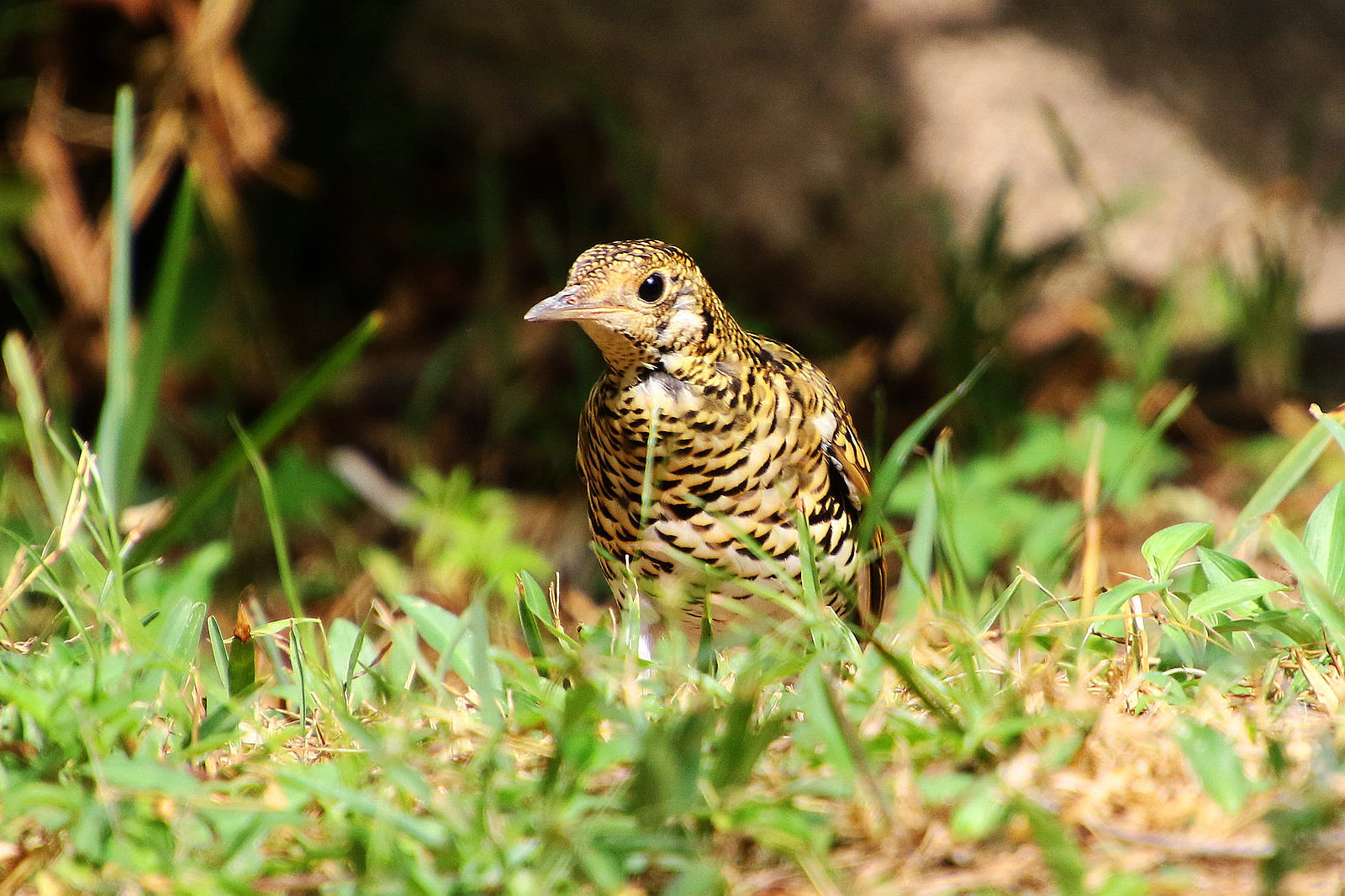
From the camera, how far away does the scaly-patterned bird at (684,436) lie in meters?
2.48

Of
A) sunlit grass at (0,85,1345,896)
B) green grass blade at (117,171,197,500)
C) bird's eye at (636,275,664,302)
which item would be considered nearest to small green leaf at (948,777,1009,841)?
sunlit grass at (0,85,1345,896)

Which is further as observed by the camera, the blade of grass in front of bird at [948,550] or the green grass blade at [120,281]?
the green grass blade at [120,281]

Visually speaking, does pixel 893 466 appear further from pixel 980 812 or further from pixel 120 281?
pixel 120 281

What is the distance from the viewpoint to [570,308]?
2.38 metres

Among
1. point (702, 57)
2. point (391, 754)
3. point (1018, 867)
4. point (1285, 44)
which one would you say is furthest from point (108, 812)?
point (1285, 44)

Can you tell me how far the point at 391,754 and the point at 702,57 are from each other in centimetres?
506

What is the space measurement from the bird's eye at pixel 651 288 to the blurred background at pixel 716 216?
2.33m

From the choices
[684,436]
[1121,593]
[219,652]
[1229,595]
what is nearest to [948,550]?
[1121,593]

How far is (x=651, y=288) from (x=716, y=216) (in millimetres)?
3647

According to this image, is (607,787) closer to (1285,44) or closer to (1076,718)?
(1076,718)

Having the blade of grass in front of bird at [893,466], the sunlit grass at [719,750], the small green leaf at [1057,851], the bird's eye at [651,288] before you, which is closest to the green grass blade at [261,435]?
the sunlit grass at [719,750]

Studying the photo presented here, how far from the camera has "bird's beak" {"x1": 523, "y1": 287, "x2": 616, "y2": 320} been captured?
7.67 ft

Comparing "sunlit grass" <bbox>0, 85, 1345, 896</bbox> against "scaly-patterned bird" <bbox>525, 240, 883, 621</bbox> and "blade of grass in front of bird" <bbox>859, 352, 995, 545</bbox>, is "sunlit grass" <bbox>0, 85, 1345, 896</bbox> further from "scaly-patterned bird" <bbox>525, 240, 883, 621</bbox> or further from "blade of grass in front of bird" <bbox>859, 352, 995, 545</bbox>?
"scaly-patterned bird" <bbox>525, 240, 883, 621</bbox>

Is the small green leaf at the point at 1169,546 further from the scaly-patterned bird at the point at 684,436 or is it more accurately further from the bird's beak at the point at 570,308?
the bird's beak at the point at 570,308
